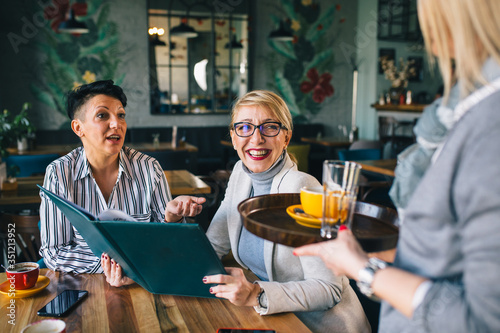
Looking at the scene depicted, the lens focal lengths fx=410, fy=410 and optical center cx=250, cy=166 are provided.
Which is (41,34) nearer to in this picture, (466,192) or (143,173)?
(143,173)

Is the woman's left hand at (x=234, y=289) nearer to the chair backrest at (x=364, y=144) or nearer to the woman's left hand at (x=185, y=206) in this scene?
the woman's left hand at (x=185, y=206)

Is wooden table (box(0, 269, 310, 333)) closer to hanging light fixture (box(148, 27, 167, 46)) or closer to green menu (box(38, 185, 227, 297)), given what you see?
green menu (box(38, 185, 227, 297))

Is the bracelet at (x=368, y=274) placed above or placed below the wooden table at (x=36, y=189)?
above

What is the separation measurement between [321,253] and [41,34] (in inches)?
288

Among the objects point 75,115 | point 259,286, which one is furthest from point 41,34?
point 259,286

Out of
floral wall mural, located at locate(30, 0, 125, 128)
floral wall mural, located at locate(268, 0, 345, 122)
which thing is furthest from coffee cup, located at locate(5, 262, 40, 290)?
floral wall mural, located at locate(268, 0, 345, 122)

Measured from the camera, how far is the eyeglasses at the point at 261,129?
1.60 metres

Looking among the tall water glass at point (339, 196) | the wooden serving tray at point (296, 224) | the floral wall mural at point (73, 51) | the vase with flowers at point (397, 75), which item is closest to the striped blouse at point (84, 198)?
the wooden serving tray at point (296, 224)

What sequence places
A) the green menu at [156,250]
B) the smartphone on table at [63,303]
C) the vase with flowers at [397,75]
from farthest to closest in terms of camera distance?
the vase with flowers at [397,75]
the smartphone on table at [63,303]
the green menu at [156,250]

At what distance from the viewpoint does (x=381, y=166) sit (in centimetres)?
397

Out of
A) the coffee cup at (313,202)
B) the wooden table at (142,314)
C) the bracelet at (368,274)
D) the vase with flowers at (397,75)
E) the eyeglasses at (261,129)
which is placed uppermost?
the vase with flowers at (397,75)

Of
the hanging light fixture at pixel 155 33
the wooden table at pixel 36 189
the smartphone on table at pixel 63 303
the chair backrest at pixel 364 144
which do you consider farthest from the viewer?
the hanging light fixture at pixel 155 33

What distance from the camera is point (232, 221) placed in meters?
1.60

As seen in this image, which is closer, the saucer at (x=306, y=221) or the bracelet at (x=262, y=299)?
the saucer at (x=306, y=221)
